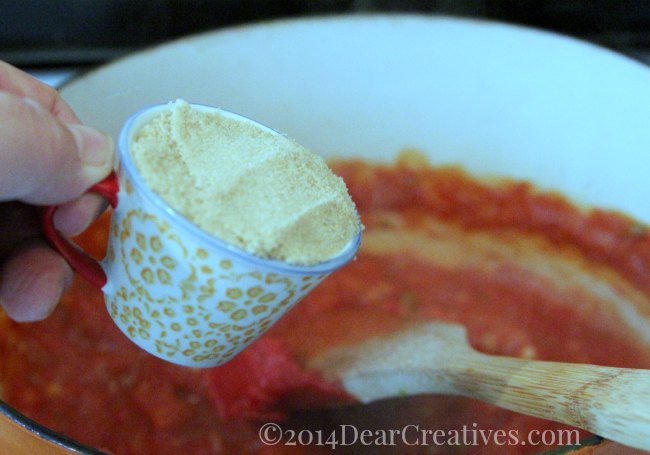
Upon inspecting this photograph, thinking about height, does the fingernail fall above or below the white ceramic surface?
above

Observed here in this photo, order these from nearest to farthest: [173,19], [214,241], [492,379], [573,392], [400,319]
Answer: [214,241] < [573,392] < [492,379] < [400,319] < [173,19]

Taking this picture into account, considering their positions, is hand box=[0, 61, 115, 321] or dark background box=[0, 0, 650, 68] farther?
dark background box=[0, 0, 650, 68]

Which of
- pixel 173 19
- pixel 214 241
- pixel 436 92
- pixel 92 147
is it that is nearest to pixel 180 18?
pixel 173 19

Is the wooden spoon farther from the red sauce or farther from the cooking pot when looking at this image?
the cooking pot

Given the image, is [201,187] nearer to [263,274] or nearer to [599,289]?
[263,274]

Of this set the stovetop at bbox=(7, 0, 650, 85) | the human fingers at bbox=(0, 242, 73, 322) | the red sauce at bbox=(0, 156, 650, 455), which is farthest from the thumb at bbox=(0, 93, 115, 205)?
the stovetop at bbox=(7, 0, 650, 85)

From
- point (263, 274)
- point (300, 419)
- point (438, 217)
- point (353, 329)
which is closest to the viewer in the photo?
point (263, 274)

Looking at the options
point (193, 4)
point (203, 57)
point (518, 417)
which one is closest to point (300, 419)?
point (518, 417)

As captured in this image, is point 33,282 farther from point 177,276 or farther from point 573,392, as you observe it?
point 573,392
